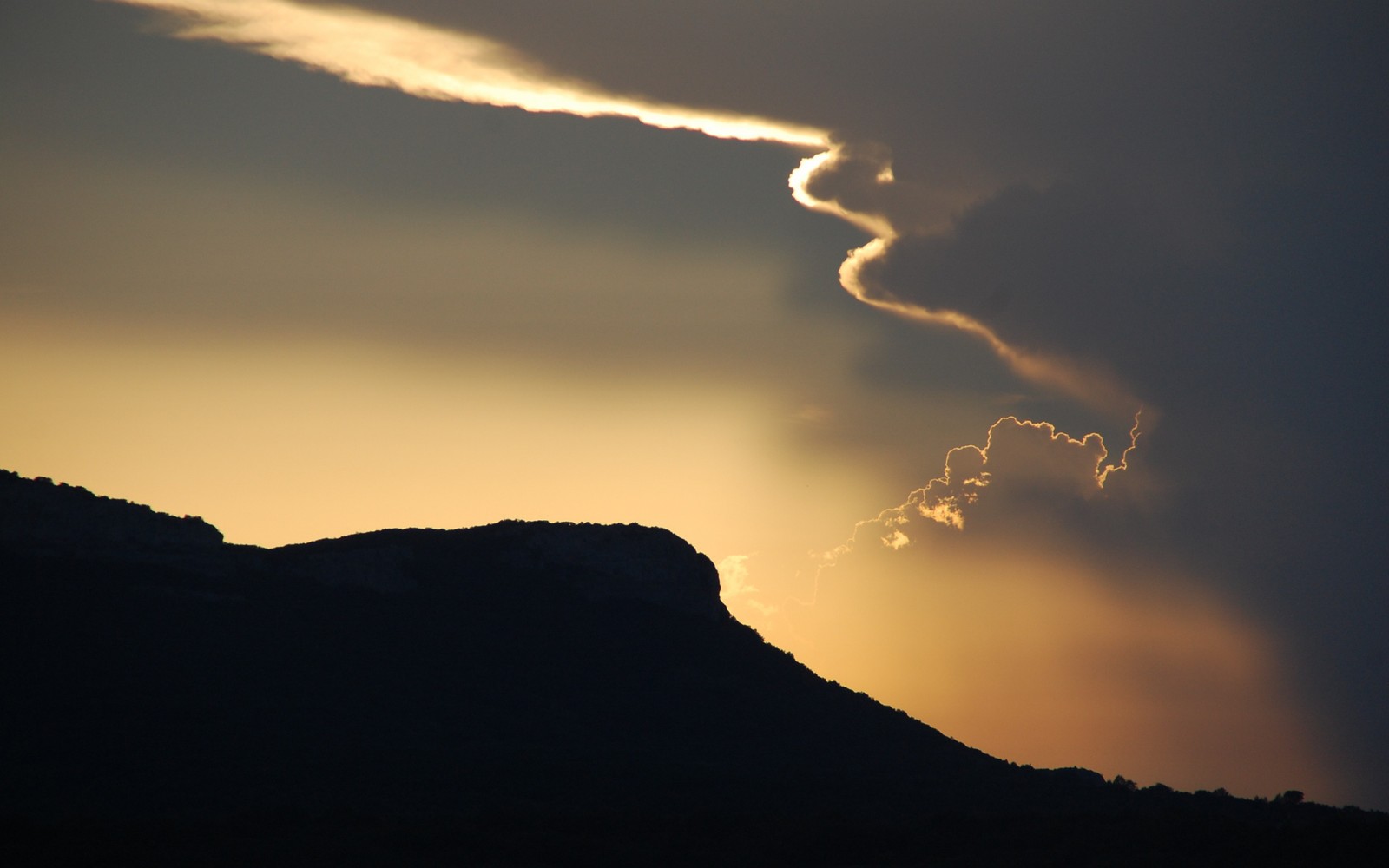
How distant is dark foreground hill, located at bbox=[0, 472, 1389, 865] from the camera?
93.8 metres

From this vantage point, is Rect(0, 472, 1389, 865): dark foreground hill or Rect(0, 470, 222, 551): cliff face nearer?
Rect(0, 472, 1389, 865): dark foreground hill

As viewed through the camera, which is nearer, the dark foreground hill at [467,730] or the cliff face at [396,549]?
the dark foreground hill at [467,730]

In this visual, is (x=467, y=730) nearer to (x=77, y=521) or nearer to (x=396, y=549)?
(x=396, y=549)

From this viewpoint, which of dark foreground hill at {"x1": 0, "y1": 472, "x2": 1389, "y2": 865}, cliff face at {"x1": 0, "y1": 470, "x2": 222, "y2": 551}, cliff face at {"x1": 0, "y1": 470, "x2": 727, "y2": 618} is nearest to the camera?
dark foreground hill at {"x1": 0, "y1": 472, "x2": 1389, "y2": 865}

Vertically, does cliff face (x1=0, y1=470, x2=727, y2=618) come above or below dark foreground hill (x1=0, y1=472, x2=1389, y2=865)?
above

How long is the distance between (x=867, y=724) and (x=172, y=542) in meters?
65.8

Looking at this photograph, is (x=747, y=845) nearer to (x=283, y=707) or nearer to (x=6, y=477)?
(x=283, y=707)

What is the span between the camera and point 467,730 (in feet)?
429

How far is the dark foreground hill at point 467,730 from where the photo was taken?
93.8 metres

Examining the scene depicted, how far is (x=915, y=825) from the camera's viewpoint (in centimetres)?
10225

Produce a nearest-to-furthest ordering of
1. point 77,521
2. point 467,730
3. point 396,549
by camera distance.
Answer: point 467,730, point 77,521, point 396,549

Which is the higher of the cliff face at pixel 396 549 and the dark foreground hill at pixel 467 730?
the cliff face at pixel 396 549

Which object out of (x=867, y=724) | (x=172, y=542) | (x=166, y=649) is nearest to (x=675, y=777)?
(x=867, y=724)

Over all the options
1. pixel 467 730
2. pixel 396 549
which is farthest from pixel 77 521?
pixel 467 730
